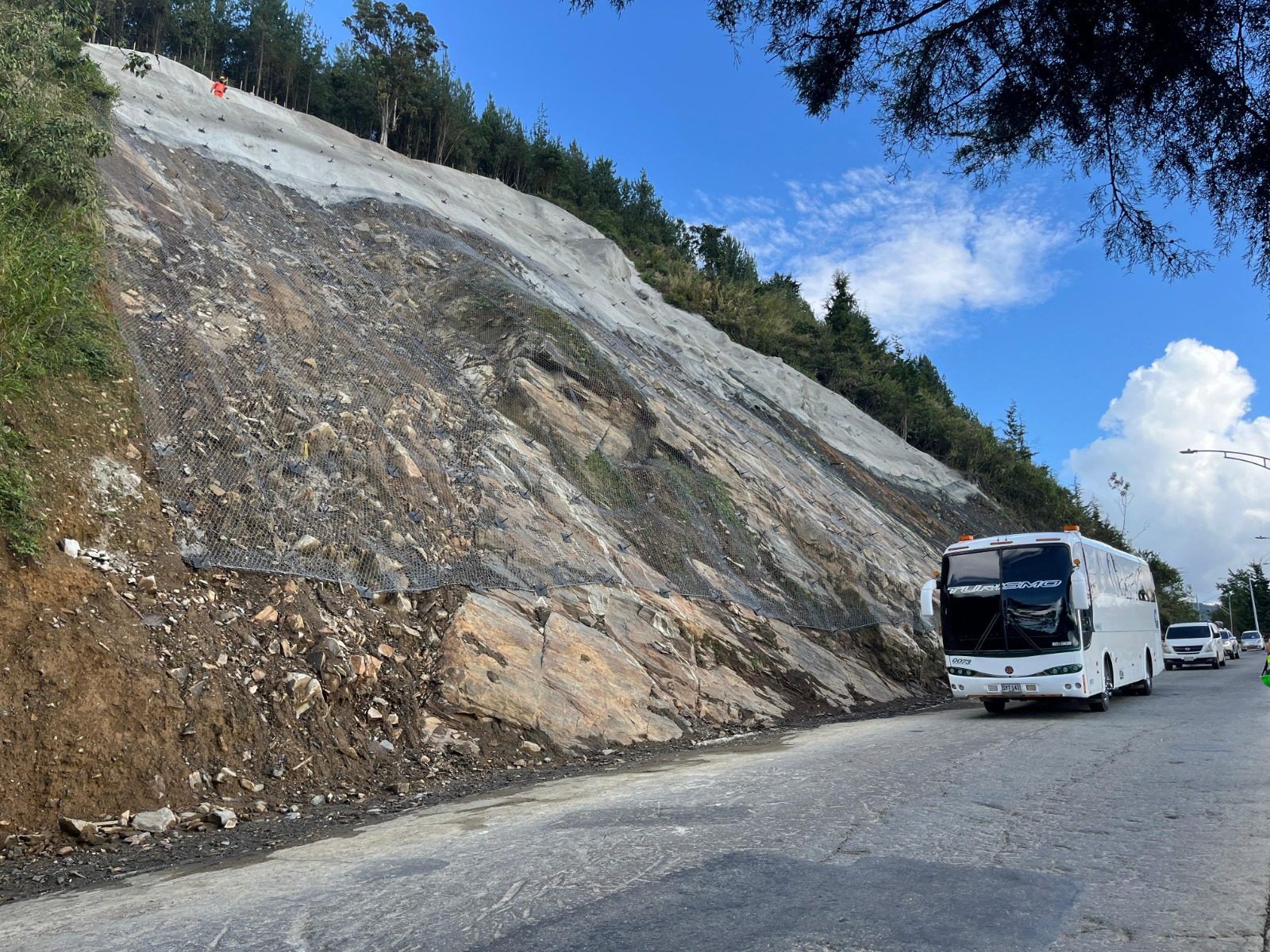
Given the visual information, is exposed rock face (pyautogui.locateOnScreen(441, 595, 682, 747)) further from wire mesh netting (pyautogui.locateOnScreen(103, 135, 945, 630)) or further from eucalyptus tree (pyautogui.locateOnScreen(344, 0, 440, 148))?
eucalyptus tree (pyautogui.locateOnScreen(344, 0, 440, 148))

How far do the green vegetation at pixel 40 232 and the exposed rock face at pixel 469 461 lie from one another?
1.05 m

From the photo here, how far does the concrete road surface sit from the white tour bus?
189 inches

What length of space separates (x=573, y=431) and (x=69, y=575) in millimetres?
9577

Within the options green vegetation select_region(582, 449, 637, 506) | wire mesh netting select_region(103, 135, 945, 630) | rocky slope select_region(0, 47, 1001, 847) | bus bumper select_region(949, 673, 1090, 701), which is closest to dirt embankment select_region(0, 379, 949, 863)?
rocky slope select_region(0, 47, 1001, 847)

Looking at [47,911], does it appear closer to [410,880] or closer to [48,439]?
[410,880]

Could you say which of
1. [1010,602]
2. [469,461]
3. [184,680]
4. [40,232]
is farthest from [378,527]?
[1010,602]

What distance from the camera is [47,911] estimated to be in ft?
15.3

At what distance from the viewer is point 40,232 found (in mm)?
8945

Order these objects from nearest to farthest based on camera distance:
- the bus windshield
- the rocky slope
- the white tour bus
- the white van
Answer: the rocky slope, the white tour bus, the bus windshield, the white van

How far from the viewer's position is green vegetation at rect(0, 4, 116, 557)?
7.61m

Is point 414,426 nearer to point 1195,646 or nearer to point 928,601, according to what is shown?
point 928,601

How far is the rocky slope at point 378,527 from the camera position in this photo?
7.39m

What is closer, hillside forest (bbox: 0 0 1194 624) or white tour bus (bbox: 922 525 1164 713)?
white tour bus (bbox: 922 525 1164 713)

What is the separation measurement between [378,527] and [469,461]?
2816 millimetres
